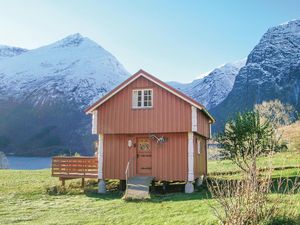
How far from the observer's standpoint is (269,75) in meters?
166

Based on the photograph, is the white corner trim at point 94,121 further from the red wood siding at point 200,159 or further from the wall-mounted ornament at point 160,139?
the red wood siding at point 200,159

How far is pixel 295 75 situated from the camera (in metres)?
157

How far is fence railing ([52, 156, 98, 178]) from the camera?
78.9 ft

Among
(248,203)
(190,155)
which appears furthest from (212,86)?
(248,203)

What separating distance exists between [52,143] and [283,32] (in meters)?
120

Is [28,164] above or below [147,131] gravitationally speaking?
below

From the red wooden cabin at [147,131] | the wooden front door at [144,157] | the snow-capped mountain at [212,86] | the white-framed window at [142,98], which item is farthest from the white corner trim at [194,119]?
the snow-capped mountain at [212,86]

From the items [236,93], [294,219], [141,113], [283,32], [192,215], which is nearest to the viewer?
[294,219]

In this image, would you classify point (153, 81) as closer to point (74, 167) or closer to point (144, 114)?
point (144, 114)

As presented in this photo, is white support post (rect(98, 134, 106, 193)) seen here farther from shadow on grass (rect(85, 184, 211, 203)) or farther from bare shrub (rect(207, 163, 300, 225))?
bare shrub (rect(207, 163, 300, 225))

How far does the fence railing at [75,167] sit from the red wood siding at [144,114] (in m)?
2.14

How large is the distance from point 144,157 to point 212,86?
545ft

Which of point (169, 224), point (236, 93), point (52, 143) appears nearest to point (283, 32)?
point (236, 93)

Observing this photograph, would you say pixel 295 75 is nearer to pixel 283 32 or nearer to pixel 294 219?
pixel 283 32
